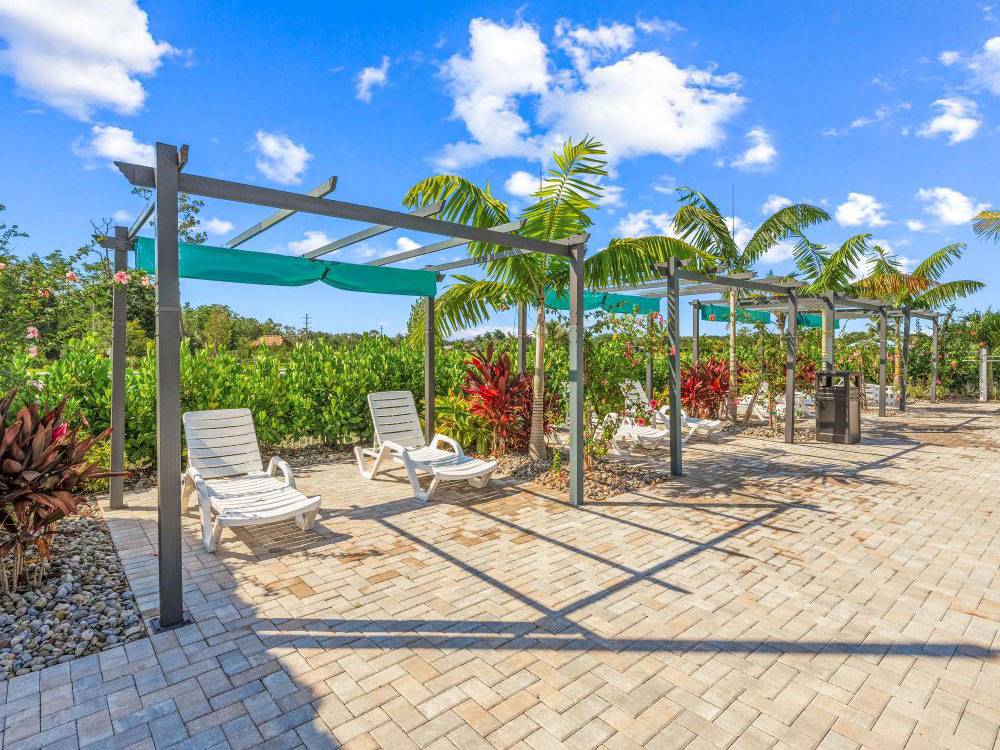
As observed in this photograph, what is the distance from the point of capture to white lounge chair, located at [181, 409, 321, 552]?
14.7 feet

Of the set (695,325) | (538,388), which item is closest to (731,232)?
(695,325)

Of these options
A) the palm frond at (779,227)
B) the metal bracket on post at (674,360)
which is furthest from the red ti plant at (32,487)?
the palm frond at (779,227)

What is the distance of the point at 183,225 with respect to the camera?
57.3 feet

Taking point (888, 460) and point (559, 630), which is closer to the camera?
point (559, 630)

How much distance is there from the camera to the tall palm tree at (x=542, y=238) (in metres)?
6.52

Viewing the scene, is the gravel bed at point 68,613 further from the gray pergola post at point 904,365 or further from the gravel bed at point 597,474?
the gray pergola post at point 904,365

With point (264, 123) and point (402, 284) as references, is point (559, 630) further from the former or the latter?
point (264, 123)

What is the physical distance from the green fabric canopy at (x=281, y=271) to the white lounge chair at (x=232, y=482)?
63.1 inches

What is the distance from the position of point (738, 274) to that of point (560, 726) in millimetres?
10859

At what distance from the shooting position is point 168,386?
327 centimetres

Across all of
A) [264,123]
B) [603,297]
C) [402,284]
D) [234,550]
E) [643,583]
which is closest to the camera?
[643,583]

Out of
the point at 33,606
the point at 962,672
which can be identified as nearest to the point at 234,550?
the point at 33,606

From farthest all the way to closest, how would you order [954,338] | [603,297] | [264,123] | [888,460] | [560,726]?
[954,338], [603,297], [888,460], [264,123], [560,726]

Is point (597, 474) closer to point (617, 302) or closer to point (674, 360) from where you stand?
point (674, 360)
